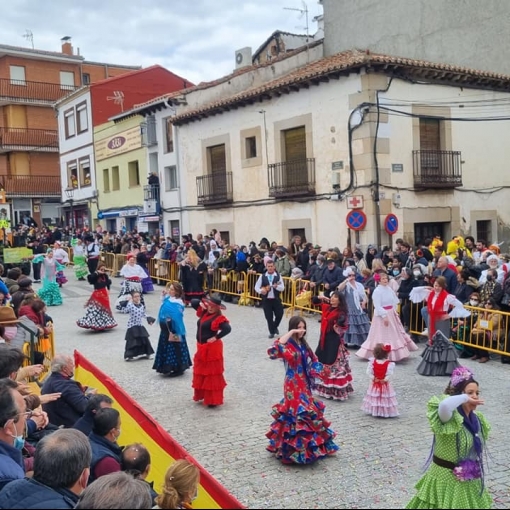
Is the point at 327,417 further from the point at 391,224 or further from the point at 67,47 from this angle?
the point at 67,47

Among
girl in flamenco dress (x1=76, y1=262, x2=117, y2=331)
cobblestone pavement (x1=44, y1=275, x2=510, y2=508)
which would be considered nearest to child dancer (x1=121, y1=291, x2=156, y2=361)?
cobblestone pavement (x1=44, y1=275, x2=510, y2=508)

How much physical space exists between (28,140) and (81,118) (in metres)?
9.18

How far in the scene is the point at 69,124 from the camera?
35.8 metres

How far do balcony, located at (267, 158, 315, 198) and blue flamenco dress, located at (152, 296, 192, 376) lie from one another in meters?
10.0

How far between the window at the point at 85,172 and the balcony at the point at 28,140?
8.71 meters

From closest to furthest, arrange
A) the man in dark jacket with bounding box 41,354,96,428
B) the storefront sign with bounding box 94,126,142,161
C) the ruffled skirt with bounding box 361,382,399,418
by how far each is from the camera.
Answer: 1. the man in dark jacket with bounding box 41,354,96,428
2. the ruffled skirt with bounding box 361,382,399,418
3. the storefront sign with bounding box 94,126,142,161

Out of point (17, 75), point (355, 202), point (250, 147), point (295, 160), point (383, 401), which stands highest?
point (17, 75)

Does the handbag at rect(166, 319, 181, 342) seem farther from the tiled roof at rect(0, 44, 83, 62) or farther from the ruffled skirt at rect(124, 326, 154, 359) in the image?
the tiled roof at rect(0, 44, 83, 62)

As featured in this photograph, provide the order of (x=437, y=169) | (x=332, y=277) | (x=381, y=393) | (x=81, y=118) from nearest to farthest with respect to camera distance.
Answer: (x=381, y=393), (x=332, y=277), (x=437, y=169), (x=81, y=118)

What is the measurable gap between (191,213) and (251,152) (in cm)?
450

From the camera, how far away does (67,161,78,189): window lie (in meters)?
35.5

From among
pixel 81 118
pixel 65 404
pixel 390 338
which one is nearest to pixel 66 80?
pixel 81 118

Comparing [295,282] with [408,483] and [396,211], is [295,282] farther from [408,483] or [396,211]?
[408,483]

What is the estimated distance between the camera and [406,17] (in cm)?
2094
